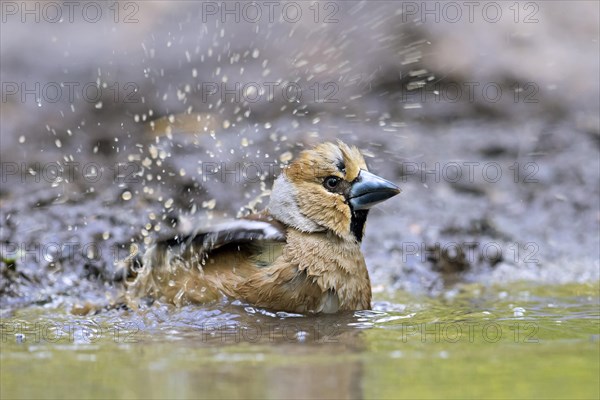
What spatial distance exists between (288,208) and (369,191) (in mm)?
594

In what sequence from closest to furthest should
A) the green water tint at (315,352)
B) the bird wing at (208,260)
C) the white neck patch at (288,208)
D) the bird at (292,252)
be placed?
the green water tint at (315,352) → the bird at (292,252) → the bird wing at (208,260) → the white neck patch at (288,208)

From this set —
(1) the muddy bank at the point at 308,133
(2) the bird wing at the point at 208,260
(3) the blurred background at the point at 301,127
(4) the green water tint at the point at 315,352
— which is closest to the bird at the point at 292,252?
(2) the bird wing at the point at 208,260

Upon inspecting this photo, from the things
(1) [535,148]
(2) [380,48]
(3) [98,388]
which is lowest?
(3) [98,388]

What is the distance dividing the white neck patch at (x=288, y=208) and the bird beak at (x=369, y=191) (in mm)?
327

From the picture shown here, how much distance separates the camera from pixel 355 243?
22.0 feet

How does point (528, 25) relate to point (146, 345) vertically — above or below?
above

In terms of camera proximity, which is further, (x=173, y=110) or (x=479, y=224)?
(x=173, y=110)

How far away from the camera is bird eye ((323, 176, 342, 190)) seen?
6.75 m

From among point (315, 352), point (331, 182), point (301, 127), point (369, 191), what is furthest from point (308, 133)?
point (315, 352)

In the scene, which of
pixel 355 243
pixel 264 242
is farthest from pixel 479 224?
pixel 264 242

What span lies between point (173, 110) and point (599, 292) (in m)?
4.95

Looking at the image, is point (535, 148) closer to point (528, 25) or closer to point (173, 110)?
point (528, 25)

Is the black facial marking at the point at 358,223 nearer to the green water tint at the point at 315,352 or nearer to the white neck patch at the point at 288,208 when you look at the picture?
the white neck patch at the point at 288,208

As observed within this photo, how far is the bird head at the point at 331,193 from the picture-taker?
666 centimetres
